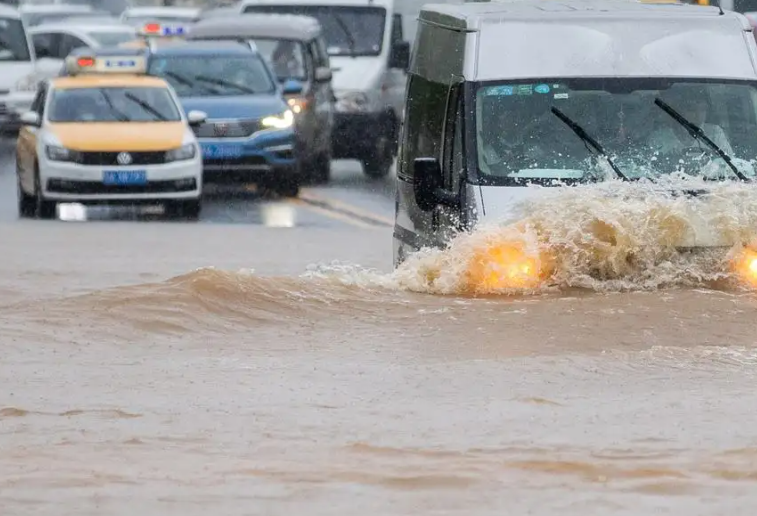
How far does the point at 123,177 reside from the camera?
2083 centimetres

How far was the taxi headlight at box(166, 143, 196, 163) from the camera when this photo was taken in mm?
21094

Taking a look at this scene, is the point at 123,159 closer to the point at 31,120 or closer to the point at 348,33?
the point at 31,120

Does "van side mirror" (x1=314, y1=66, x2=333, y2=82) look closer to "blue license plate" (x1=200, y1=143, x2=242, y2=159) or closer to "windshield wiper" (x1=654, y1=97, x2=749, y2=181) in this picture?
"blue license plate" (x1=200, y1=143, x2=242, y2=159)

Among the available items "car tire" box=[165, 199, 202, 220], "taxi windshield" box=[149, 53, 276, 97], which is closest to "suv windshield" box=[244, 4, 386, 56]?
"taxi windshield" box=[149, 53, 276, 97]

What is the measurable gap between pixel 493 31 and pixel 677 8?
1178mm

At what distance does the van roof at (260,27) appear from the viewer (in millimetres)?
25938

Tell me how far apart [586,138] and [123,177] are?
10606mm

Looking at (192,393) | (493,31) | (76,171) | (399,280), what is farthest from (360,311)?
(76,171)

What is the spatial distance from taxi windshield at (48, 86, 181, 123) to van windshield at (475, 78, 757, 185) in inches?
443

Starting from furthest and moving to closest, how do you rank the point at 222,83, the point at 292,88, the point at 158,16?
the point at 158,16 → the point at 222,83 → the point at 292,88

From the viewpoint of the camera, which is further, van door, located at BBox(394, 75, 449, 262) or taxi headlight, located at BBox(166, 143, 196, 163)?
taxi headlight, located at BBox(166, 143, 196, 163)

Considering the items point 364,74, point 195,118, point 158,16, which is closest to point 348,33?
point 364,74

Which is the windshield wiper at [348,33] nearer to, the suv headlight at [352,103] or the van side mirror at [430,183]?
the suv headlight at [352,103]

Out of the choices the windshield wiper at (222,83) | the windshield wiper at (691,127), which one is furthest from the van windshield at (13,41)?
the windshield wiper at (691,127)
